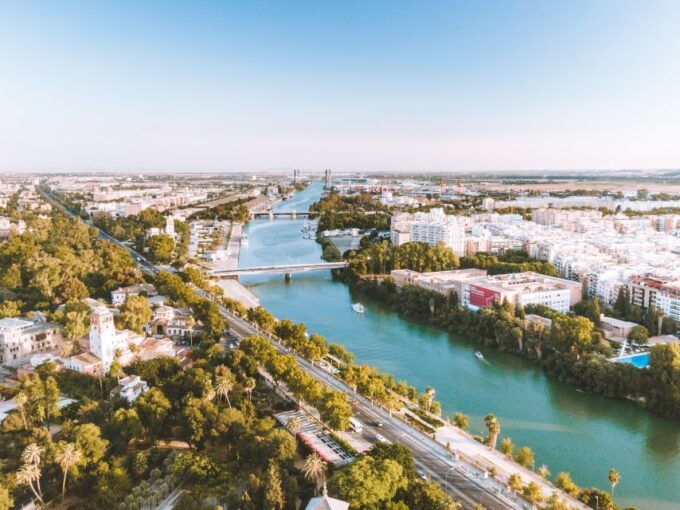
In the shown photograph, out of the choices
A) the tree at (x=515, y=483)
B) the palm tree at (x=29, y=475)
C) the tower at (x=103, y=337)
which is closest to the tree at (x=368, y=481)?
the tree at (x=515, y=483)

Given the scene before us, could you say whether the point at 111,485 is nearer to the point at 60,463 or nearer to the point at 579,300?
the point at 60,463

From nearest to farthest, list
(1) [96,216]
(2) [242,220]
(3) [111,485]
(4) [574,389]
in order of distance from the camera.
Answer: (3) [111,485], (4) [574,389], (1) [96,216], (2) [242,220]

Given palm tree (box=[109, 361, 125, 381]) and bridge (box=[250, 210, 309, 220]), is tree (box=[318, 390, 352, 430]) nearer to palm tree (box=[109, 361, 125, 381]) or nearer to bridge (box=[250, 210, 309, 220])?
palm tree (box=[109, 361, 125, 381])

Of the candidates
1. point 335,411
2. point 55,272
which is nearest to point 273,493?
point 335,411

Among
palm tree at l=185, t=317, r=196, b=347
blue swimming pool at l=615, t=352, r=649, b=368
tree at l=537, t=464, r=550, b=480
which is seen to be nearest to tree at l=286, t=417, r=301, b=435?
tree at l=537, t=464, r=550, b=480

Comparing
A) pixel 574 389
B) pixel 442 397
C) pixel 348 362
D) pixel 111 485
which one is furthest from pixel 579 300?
pixel 111 485

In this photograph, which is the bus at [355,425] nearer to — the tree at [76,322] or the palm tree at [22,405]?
the palm tree at [22,405]

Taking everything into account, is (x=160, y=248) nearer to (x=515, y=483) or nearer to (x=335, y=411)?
(x=335, y=411)
